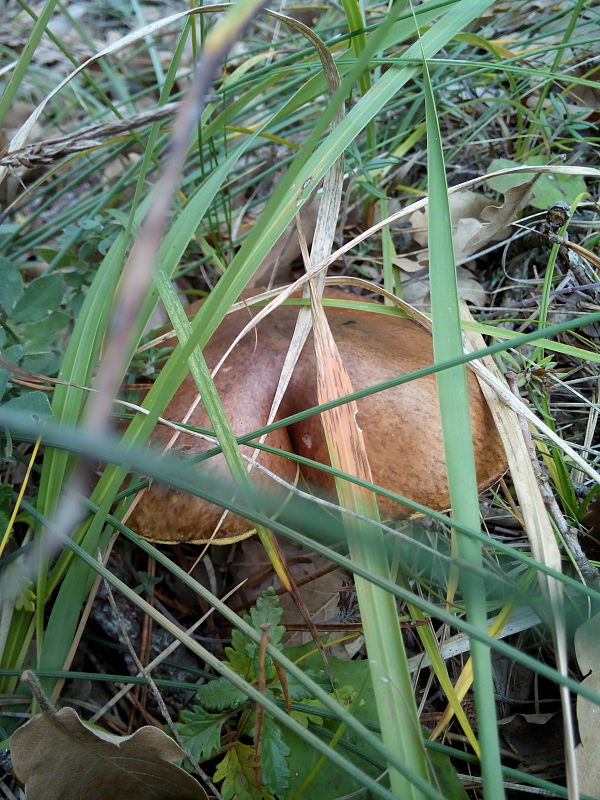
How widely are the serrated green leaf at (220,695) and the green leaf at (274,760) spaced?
0.06 meters

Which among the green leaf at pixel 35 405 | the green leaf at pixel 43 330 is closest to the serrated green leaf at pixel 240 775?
the green leaf at pixel 35 405

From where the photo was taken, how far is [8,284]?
124 cm

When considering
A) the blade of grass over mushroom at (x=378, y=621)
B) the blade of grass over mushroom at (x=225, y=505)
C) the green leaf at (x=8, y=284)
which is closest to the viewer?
the blade of grass over mushroom at (x=225, y=505)

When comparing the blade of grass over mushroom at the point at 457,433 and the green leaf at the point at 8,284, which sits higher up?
the green leaf at the point at 8,284

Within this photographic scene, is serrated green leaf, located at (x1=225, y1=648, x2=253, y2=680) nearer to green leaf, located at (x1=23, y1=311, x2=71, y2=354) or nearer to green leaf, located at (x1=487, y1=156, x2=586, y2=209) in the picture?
green leaf, located at (x1=23, y1=311, x2=71, y2=354)

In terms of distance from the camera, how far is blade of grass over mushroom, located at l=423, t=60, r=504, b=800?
71 cm

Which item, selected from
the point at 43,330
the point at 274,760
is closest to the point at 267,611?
the point at 274,760

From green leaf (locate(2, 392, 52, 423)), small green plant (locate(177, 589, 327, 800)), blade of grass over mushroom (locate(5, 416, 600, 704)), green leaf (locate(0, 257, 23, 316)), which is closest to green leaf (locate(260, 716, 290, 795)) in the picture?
small green plant (locate(177, 589, 327, 800))

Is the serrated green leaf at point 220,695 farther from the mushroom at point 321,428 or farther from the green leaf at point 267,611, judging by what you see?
the mushroom at point 321,428

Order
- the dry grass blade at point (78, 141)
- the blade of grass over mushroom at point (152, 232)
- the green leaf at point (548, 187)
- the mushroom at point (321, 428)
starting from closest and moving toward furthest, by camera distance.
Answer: the blade of grass over mushroom at point (152, 232) < the dry grass blade at point (78, 141) < the mushroom at point (321, 428) < the green leaf at point (548, 187)

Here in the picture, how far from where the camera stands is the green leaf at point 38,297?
1.25 meters

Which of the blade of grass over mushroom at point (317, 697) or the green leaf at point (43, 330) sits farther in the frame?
the green leaf at point (43, 330)

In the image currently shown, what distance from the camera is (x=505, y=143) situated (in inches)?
71.2

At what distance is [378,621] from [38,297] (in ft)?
3.04
